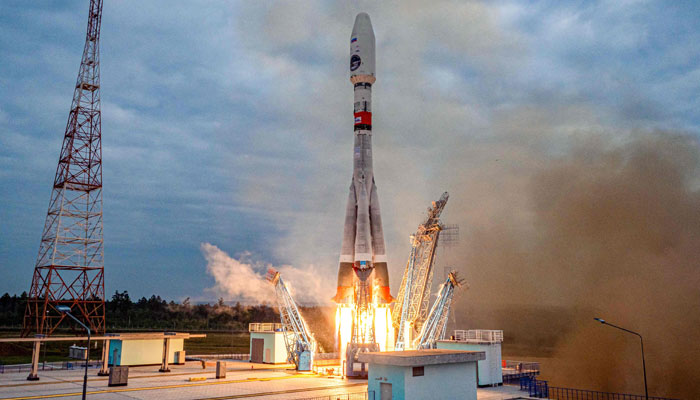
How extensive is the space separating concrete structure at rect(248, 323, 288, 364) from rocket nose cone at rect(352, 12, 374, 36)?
30.6 m

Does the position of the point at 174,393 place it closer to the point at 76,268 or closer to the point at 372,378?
the point at 372,378

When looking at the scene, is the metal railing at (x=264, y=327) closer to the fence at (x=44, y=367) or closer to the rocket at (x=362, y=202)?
the rocket at (x=362, y=202)

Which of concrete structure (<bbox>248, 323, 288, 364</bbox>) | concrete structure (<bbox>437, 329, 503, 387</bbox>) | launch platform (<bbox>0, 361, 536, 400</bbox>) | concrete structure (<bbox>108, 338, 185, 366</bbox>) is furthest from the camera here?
concrete structure (<bbox>248, 323, 288, 364</bbox>)

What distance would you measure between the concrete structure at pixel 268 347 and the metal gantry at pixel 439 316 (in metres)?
13.8

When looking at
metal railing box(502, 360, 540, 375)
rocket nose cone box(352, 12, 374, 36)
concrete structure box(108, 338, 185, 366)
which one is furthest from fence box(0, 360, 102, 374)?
rocket nose cone box(352, 12, 374, 36)

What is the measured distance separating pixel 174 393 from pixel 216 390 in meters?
2.45

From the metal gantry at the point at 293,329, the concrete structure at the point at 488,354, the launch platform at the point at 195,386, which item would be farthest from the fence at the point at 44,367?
the concrete structure at the point at 488,354

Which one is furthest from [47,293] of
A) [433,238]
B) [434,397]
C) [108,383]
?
[434,397]

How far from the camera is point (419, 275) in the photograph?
45438 mm

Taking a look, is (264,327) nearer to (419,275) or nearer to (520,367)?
(419,275)

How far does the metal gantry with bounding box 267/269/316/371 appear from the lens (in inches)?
1586

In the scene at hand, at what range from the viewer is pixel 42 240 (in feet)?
166

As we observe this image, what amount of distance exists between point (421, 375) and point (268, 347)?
26397 mm

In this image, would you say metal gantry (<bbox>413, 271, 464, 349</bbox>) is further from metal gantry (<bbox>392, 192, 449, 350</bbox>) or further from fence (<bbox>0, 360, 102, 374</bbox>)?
fence (<bbox>0, 360, 102, 374</bbox>)
